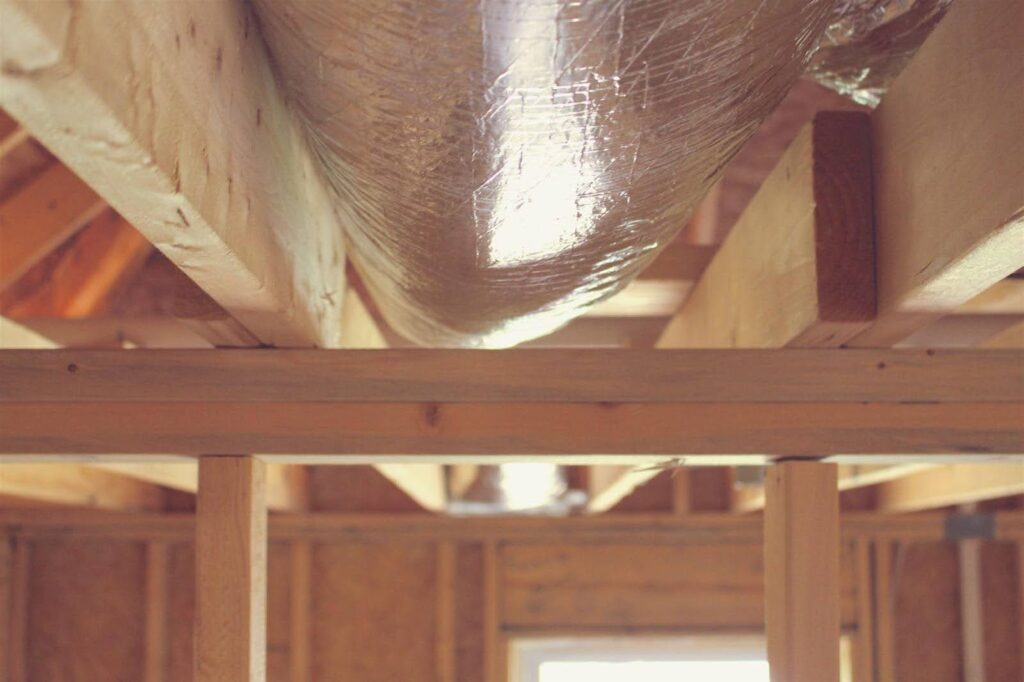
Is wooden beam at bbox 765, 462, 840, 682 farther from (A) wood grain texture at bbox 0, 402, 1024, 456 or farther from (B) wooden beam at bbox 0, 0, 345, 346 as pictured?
(B) wooden beam at bbox 0, 0, 345, 346

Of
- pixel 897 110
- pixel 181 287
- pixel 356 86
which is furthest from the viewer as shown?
pixel 181 287

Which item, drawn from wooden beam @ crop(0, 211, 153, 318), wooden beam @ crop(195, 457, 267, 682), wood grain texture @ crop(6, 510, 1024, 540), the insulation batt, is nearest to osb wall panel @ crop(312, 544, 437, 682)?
wood grain texture @ crop(6, 510, 1024, 540)

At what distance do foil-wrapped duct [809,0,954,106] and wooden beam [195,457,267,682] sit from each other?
862 mm

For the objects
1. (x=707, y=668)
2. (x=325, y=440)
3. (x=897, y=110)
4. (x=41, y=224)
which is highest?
(x=41, y=224)

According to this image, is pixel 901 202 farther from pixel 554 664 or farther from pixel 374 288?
pixel 554 664

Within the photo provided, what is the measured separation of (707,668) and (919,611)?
0.90 m

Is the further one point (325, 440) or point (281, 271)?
point (325, 440)

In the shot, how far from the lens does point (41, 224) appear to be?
10.3 feet

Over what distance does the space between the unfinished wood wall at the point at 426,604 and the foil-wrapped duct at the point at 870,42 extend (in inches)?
120

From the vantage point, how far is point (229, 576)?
121 cm

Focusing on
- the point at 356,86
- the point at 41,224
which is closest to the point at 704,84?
the point at 356,86

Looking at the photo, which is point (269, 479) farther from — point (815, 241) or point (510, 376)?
point (815, 241)

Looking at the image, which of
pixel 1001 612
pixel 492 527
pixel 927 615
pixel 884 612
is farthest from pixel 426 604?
pixel 1001 612

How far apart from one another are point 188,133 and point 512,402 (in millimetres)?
645
